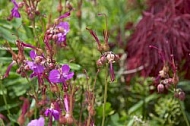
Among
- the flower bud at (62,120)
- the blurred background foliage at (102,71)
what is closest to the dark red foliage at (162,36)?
the blurred background foliage at (102,71)

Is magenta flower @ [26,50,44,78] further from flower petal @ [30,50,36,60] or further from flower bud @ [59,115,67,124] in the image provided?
flower bud @ [59,115,67,124]

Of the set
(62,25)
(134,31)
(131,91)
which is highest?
(62,25)

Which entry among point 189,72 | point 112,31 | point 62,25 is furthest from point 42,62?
point 112,31

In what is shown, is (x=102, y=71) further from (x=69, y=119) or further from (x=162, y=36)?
(x=69, y=119)

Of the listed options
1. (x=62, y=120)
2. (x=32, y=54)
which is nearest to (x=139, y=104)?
(x=32, y=54)

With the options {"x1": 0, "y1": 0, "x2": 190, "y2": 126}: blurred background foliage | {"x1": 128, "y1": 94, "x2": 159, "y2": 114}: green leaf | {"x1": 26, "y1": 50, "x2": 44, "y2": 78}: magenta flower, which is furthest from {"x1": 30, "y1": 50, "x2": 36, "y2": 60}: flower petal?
{"x1": 128, "y1": 94, "x2": 159, "y2": 114}: green leaf

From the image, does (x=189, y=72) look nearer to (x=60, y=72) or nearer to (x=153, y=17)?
(x=153, y=17)
